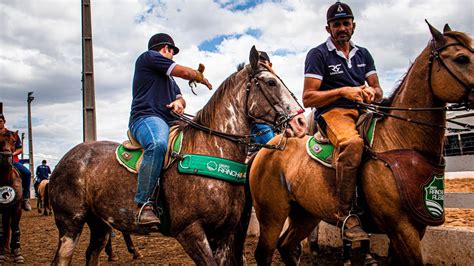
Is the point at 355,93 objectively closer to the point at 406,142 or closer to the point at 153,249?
the point at 406,142

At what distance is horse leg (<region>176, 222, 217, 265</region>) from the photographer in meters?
3.88

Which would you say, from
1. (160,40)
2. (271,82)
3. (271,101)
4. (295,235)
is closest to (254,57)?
(271,82)

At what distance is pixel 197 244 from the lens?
3.92 m

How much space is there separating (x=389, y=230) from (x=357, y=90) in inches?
51.7

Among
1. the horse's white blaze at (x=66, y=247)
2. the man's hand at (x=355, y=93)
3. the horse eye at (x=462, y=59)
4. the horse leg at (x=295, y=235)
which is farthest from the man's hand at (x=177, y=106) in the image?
the horse eye at (x=462, y=59)

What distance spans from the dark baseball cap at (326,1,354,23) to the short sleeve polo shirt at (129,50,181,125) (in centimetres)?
180

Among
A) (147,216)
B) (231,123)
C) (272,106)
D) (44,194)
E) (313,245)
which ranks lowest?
(44,194)

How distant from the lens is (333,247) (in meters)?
7.60

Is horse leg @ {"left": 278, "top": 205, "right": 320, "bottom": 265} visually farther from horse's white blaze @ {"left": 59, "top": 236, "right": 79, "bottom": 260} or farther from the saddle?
horse's white blaze @ {"left": 59, "top": 236, "right": 79, "bottom": 260}

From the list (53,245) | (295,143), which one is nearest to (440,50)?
(295,143)

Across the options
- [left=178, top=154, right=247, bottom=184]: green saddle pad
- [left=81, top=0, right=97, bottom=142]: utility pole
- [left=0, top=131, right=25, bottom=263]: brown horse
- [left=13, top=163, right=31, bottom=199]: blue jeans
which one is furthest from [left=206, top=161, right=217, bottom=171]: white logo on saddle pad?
[left=81, top=0, right=97, bottom=142]: utility pole

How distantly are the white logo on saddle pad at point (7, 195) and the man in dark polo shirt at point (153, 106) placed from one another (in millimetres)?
4844

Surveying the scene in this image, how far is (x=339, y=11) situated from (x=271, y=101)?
1.42 metres

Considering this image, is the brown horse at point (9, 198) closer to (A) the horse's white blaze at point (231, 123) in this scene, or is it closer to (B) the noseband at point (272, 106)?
(A) the horse's white blaze at point (231, 123)
